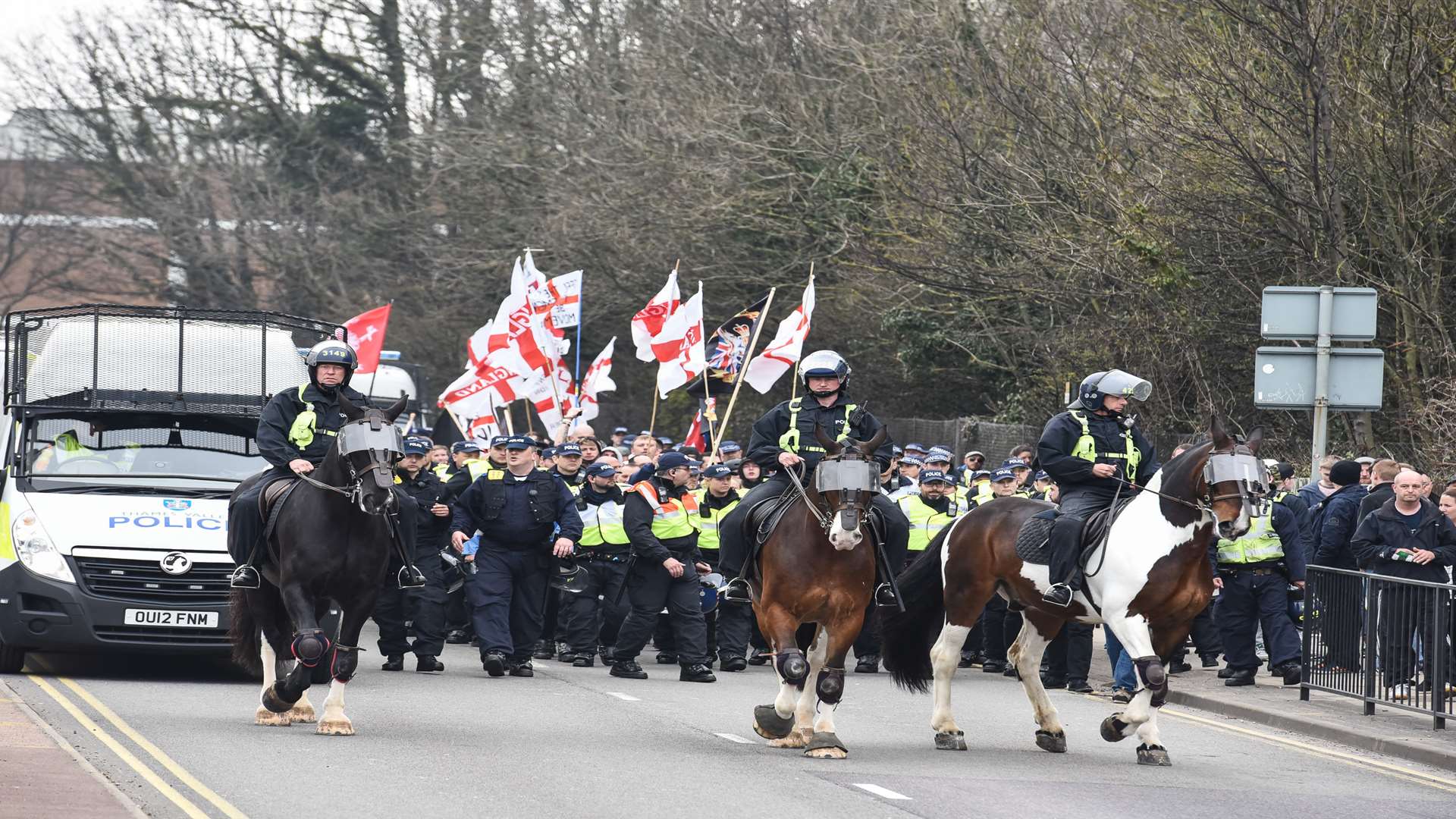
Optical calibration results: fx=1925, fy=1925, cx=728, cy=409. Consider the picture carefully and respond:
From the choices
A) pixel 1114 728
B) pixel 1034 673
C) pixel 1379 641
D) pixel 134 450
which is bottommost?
pixel 1114 728

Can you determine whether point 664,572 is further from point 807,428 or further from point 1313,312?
point 1313,312

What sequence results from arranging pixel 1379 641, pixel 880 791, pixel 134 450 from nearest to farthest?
pixel 880 791
pixel 1379 641
pixel 134 450

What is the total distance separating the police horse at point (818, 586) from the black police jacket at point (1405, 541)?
4.74 metres

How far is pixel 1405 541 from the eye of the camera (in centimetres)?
1396

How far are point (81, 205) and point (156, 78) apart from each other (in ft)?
22.2

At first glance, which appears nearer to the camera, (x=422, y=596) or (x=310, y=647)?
(x=310, y=647)

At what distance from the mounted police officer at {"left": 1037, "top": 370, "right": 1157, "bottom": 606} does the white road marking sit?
200 centimetres

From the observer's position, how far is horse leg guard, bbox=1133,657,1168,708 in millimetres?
10625

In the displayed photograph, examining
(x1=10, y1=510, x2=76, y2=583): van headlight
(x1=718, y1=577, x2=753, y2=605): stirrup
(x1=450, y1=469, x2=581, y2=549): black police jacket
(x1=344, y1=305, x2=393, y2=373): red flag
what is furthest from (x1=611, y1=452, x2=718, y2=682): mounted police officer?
(x1=344, y1=305, x2=393, y2=373): red flag

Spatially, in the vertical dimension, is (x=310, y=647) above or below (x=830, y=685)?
above

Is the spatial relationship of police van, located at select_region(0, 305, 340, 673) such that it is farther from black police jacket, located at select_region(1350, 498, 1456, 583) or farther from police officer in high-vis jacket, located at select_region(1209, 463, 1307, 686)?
black police jacket, located at select_region(1350, 498, 1456, 583)

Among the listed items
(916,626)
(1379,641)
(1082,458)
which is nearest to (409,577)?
(916,626)

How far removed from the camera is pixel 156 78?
1781 inches

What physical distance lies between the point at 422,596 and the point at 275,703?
4377 millimetres
